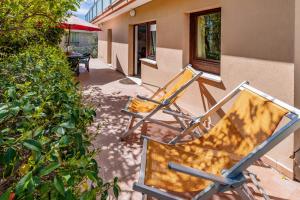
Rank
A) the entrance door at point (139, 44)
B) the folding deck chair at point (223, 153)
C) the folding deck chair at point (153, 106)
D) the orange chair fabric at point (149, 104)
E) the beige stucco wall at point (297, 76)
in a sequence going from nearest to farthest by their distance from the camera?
1. the folding deck chair at point (223, 153)
2. the beige stucco wall at point (297, 76)
3. the folding deck chair at point (153, 106)
4. the orange chair fabric at point (149, 104)
5. the entrance door at point (139, 44)

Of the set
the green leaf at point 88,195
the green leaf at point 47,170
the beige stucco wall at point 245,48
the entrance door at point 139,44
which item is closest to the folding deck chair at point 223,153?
the beige stucco wall at point 245,48

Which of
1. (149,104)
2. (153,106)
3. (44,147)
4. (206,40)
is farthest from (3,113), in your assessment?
(206,40)

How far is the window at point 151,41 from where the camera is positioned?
9542 millimetres

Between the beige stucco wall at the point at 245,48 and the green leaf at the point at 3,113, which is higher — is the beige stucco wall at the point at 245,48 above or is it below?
above

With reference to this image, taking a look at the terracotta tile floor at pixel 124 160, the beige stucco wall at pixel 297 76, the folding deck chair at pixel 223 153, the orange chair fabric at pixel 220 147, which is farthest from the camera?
the beige stucco wall at pixel 297 76

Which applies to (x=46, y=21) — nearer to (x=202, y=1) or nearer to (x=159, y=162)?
(x=202, y=1)

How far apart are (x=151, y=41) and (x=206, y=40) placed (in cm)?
414

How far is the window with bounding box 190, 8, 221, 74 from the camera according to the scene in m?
5.54

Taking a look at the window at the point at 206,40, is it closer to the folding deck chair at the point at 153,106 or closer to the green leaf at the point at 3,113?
the folding deck chair at the point at 153,106

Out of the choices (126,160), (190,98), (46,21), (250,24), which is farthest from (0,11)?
(190,98)

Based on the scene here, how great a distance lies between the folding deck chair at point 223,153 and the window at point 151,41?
261 inches

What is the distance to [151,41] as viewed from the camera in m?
9.88

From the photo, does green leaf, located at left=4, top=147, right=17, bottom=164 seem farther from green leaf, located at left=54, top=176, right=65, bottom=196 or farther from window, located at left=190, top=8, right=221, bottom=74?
window, located at left=190, top=8, right=221, bottom=74

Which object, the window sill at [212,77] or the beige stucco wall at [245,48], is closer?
the beige stucco wall at [245,48]
